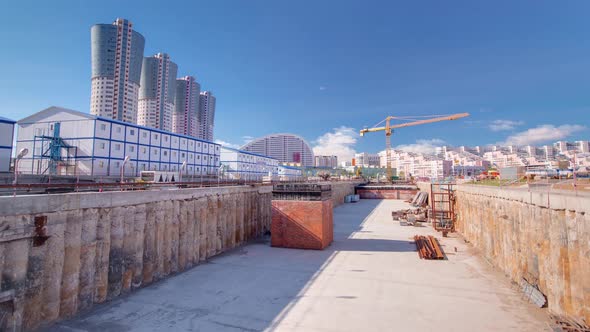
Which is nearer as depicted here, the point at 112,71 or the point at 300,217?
the point at 300,217

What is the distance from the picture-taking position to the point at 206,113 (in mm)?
134625

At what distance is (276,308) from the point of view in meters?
8.19

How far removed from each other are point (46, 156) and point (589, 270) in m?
45.5

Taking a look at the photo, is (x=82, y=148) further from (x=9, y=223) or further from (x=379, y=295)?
(x=379, y=295)

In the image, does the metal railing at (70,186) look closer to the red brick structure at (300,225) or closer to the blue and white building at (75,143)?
the red brick structure at (300,225)

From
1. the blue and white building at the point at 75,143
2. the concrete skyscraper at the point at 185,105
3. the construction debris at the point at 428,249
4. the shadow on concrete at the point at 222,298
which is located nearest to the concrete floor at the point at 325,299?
the shadow on concrete at the point at 222,298

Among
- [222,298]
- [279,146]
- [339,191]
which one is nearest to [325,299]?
[222,298]

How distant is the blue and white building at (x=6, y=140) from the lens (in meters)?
21.8

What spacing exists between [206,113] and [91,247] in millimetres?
134527

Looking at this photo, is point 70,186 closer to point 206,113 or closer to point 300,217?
point 300,217

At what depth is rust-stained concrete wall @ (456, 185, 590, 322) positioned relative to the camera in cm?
690

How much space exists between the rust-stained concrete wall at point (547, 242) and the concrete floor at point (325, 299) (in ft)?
2.55

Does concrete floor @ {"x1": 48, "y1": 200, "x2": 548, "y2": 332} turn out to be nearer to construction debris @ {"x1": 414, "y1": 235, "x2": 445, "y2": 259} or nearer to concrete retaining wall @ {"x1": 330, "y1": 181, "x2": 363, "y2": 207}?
construction debris @ {"x1": 414, "y1": 235, "x2": 445, "y2": 259}

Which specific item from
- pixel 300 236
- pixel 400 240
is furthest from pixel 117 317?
pixel 400 240
